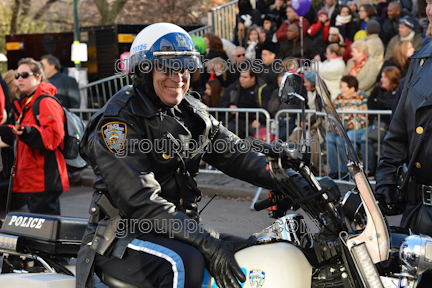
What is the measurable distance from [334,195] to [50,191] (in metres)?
4.04

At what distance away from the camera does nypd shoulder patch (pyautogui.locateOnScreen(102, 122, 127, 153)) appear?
2.64 m

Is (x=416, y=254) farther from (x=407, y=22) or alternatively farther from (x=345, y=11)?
(x=345, y=11)

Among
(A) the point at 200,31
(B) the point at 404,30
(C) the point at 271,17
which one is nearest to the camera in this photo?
(B) the point at 404,30

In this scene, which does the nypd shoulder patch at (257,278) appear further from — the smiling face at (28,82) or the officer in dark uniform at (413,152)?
the smiling face at (28,82)

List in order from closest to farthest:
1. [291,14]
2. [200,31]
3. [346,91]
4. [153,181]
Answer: [153,181] < [346,91] < [291,14] < [200,31]

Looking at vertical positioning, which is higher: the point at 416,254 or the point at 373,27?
Answer: the point at 373,27

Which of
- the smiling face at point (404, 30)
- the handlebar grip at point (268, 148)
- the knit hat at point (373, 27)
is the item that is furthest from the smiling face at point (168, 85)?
the knit hat at point (373, 27)

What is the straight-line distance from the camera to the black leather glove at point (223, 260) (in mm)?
2365

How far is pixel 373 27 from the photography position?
397 inches

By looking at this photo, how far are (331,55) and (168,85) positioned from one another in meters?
7.69

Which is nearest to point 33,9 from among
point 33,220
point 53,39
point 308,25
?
point 53,39

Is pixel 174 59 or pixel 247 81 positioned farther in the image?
pixel 247 81

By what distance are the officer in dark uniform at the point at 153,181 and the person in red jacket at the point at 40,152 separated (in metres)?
2.94

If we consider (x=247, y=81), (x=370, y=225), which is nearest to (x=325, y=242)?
(x=370, y=225)
